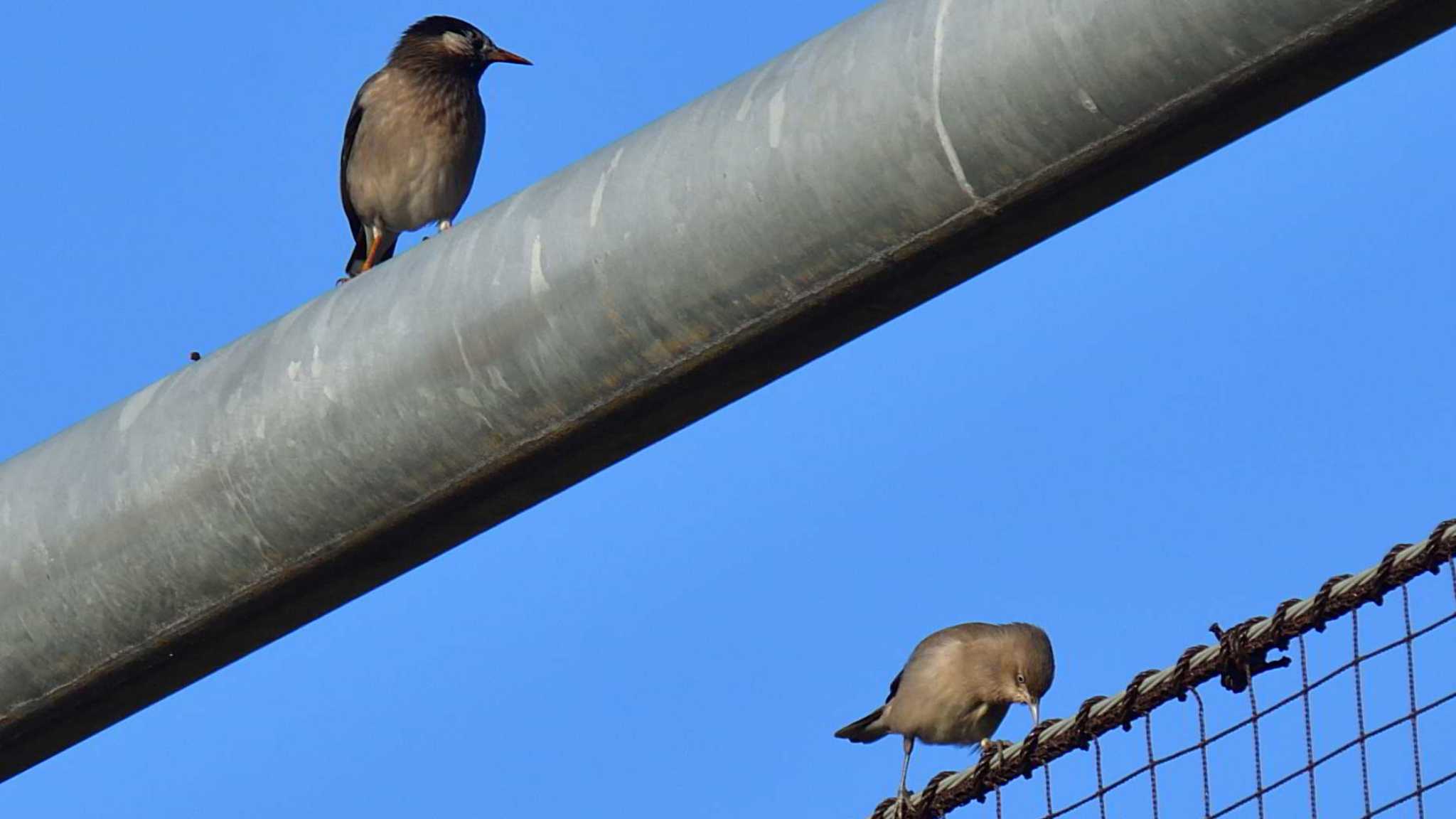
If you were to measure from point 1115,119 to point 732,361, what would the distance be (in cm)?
52

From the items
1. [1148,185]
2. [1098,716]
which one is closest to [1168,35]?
[1148,185]

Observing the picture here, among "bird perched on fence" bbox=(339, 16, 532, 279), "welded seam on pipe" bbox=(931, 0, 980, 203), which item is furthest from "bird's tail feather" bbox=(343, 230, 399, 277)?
"welded seam on pipe" bbox=(931, 0, 980, 203)

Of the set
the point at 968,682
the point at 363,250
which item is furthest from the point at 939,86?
the point at 363,250

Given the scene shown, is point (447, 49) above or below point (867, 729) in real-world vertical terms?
above

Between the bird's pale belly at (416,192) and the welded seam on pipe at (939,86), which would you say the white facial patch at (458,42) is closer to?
the bird's pale belly at (416,192)

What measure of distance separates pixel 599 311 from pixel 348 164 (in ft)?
24.5

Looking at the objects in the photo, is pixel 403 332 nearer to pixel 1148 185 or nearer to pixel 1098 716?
pixel 1148 185

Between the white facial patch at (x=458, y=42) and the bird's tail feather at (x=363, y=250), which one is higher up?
the white facial patch at (x=458, y=42)

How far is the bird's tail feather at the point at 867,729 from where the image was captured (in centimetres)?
945

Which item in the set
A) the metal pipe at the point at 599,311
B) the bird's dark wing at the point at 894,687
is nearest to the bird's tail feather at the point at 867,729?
the bird's dark wing at the point at 894,687

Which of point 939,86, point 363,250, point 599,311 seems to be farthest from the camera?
point 363,250

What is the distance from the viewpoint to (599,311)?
2.18m

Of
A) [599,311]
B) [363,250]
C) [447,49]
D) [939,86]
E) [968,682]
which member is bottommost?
[599,311]

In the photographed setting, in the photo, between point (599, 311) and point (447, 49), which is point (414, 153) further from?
point (599, 311)
